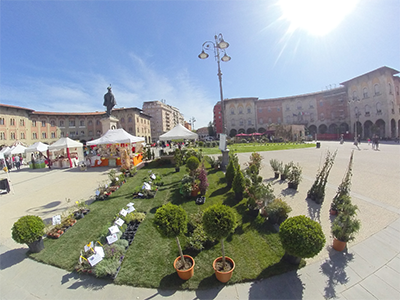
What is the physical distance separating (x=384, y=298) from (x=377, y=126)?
52.4 meters

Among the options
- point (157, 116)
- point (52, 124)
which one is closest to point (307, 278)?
point (52, 124)

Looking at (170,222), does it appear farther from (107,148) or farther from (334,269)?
(107,148)

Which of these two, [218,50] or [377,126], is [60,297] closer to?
[218,50]

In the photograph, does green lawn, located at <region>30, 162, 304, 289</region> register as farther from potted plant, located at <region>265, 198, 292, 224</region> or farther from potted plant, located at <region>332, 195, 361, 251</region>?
potted plant, located at <region>332, 195, 361, 251</region>

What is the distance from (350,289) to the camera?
2.93m

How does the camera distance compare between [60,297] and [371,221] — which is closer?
[60,297]

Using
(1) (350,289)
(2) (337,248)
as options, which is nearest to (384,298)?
(1) (350,289)

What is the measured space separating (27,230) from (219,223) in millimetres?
4442

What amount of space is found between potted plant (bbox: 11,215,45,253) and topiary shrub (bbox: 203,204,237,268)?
13.6ft

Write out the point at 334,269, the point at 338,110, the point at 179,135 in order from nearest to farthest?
the point at 334,269, the point at 179,135, the point at 338,110

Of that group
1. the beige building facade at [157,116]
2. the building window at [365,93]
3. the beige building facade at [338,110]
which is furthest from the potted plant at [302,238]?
the beige building facade at [157,116]

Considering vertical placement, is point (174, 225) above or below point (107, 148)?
below

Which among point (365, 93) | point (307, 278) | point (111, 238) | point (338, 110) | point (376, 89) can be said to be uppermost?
point (376, 89)

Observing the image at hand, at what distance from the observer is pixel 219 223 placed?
3.09m
